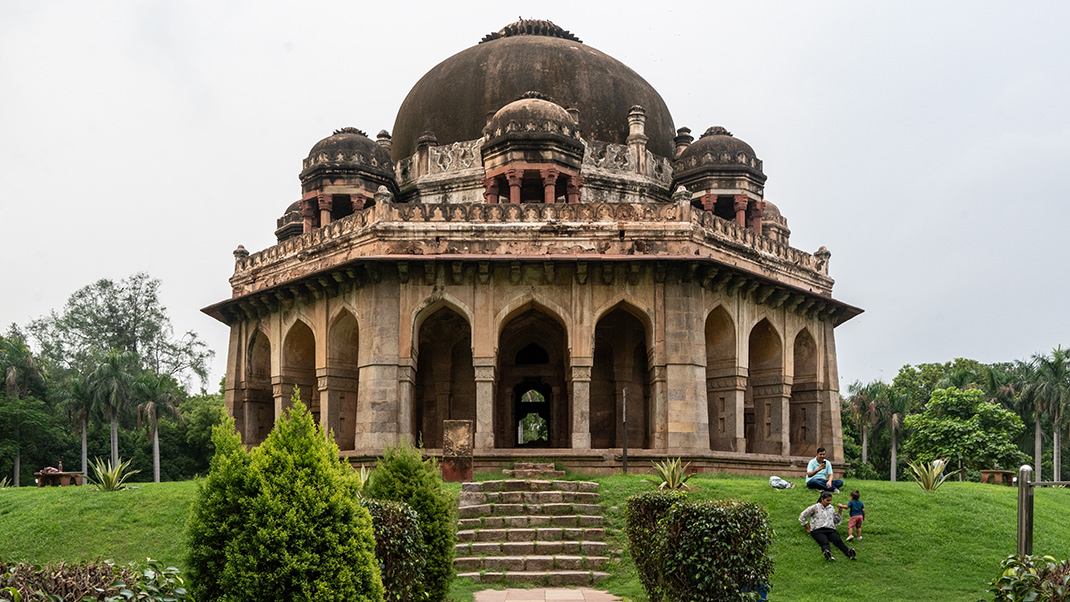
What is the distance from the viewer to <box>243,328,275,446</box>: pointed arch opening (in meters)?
23.4

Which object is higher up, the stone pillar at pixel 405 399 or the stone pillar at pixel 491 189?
the stone pillar at pixel 491 189

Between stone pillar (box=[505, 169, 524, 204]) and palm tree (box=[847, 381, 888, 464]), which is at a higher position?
stone pillar (box=[505, 169, 524, 204])

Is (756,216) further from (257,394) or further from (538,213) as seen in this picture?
(257,394)

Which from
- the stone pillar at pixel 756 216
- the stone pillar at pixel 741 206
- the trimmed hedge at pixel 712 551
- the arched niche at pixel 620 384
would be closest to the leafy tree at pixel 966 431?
the stone pillar at pixel 756 216

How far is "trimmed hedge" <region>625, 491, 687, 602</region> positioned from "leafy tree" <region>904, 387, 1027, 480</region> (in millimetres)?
27973

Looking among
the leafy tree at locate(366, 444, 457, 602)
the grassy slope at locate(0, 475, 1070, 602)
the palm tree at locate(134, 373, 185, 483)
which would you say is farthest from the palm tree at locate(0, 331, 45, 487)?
the leafy tree at locate(366, 444, 457, 602)

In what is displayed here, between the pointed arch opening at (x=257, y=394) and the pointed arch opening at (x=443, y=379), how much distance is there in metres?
3.87

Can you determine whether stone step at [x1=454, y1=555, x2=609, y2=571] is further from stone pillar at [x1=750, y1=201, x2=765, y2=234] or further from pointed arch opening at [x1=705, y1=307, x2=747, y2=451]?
stone pillar at [x1=750, y1=201, x2=765, y2=234]

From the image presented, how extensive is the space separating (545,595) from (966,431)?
30420 mm

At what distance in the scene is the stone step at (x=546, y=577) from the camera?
11.5 m

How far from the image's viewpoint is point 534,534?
12906mm

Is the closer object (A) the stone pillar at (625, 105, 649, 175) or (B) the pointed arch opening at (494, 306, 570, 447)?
(B) the pointed arch opening at (494, 306, 570, 447)

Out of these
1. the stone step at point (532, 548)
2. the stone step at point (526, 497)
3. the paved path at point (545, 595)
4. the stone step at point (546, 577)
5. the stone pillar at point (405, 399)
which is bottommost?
the paved path at point (545, 595)

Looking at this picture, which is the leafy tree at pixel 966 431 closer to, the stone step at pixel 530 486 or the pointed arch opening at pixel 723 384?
the pointed arch opening at pixel 723 384
